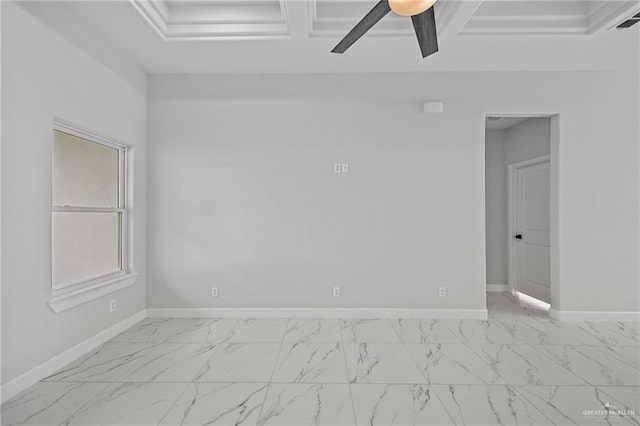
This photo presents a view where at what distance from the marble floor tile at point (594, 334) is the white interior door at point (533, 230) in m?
0.85

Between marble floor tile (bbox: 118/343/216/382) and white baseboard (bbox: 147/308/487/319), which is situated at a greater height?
white baseboard (bbox: 147/308/487/319)

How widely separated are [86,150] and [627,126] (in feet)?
18.2

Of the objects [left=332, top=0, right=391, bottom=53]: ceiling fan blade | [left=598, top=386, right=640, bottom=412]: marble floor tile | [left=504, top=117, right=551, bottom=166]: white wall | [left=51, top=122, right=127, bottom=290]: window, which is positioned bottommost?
[left=598, top=386, right=640, bottom=412]: marble floor tile

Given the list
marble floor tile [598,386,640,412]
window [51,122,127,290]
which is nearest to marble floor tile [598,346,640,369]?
marble floor tile [598,386,640,412]

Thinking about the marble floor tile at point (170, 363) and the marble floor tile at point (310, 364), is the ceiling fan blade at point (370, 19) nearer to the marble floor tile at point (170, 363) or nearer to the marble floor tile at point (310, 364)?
the marble floor tile at point (310, 364)

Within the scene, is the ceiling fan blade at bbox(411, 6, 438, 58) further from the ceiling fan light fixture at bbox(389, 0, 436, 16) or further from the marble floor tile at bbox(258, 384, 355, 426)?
the marble floor tile at bbox(258, 384, 355, 426)

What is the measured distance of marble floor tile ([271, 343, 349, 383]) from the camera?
2.29 metres

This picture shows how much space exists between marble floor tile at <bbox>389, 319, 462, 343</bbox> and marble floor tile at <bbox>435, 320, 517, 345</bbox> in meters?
0.08

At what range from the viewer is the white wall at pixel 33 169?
6.63 feet

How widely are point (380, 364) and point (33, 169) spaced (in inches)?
114

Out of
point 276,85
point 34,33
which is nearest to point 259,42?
point 276,85

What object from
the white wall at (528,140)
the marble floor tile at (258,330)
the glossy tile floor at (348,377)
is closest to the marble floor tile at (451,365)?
the glossy tile floor at (348,377)

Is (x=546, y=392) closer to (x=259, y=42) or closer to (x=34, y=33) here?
(x=259, y=42)

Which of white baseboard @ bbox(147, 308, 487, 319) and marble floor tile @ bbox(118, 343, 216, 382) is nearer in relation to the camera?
marble floor tile @ bbox(118, 343, 216, 382)
